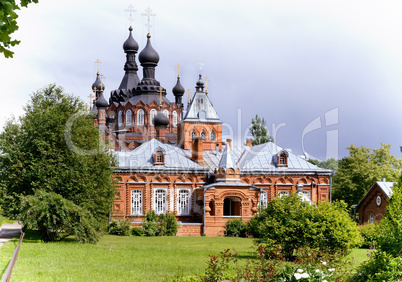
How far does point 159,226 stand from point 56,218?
10575 millimetres

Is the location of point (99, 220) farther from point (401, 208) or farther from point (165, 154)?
point (401, 208)

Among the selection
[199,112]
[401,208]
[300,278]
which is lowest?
[300,278]

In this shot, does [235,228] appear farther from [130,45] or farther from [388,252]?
[130,45]

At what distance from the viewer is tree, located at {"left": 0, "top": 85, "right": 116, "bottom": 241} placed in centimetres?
2480

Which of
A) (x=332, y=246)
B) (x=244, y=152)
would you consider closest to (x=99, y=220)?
(x=332, y=246)

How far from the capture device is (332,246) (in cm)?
1902

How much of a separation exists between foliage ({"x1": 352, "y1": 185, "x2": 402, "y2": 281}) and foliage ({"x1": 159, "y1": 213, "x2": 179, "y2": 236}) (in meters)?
22.2

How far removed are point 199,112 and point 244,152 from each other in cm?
475

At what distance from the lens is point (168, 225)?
112ft

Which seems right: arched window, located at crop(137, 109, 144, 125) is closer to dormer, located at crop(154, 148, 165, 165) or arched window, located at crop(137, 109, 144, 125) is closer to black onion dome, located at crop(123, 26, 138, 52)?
black onion dome, located at crop(123, 26, 138, 52)

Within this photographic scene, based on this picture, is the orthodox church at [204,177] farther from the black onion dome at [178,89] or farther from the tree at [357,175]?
the black onion dome at [178,89]

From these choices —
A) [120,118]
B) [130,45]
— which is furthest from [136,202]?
[130,45]

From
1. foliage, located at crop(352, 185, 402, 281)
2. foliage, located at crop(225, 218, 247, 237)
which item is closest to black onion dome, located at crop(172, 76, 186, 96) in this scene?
foliage, located at crop(225, 218, 247, 237)

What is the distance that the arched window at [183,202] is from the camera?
3753cm
